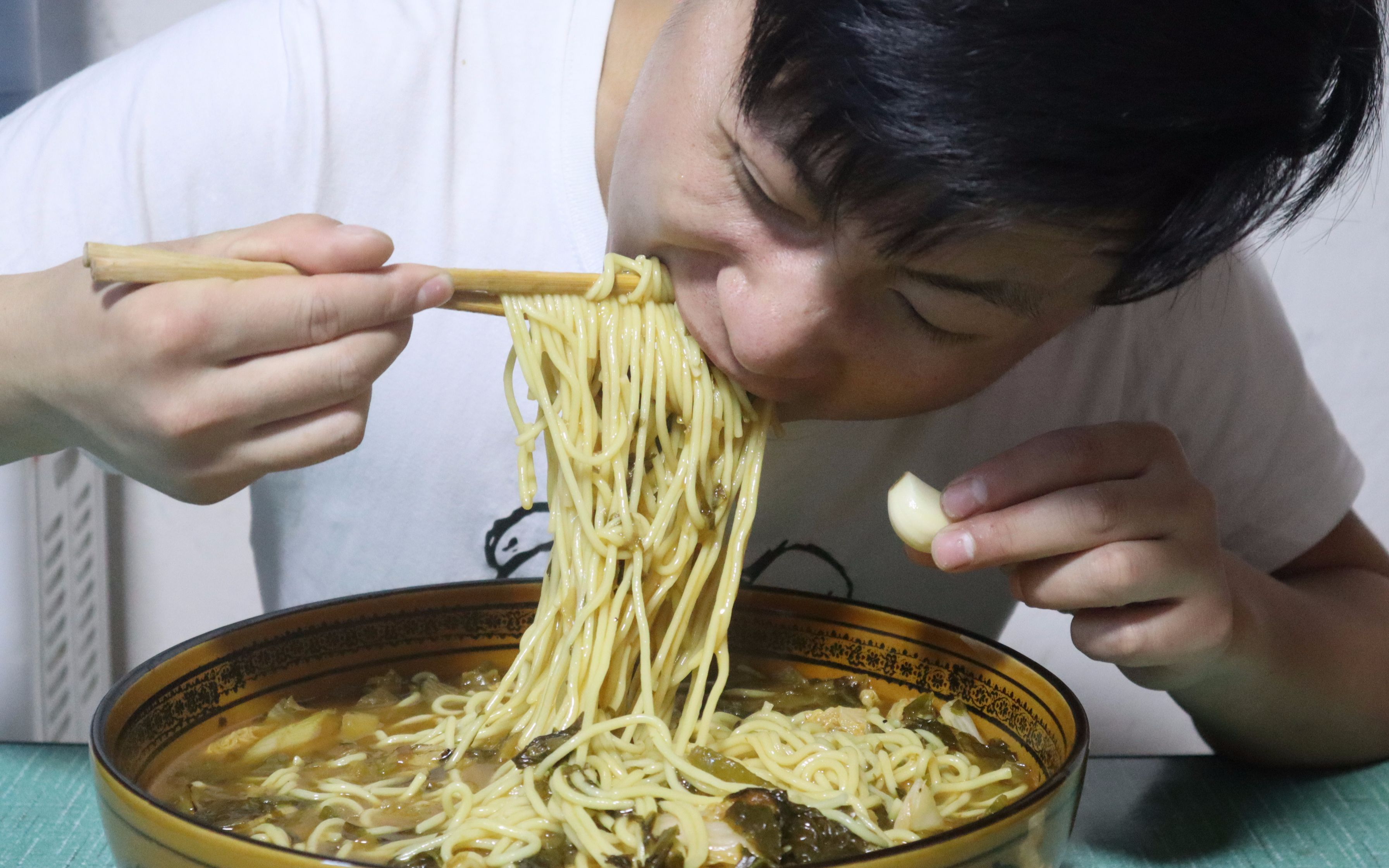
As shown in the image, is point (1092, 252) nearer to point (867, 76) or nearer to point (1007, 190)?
point (1007, 190)

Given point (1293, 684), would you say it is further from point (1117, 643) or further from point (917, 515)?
point (917, 515)

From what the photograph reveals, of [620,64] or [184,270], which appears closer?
[184,270]

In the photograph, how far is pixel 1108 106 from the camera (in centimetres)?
85

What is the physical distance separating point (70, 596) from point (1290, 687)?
2.53m

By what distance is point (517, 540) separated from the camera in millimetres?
1794

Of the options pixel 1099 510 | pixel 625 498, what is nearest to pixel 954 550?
pixel 1099 510

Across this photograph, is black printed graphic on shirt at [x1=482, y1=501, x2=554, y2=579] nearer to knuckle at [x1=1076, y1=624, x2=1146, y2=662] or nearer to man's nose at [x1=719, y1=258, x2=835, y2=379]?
man's nose at [x1=719, y1=258, x2=835, y2=379]

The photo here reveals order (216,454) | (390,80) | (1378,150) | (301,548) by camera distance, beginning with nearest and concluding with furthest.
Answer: (216,454), (390,80), (301,548), (1378,150)

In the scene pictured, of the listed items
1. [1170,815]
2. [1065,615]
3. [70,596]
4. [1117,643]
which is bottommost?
[1065,615]

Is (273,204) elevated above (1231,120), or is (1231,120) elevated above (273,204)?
(1231,120)

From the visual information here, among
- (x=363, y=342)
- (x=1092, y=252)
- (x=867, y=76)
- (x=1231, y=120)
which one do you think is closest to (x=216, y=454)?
(x=363, y=342)

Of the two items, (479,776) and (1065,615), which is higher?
(479,776)

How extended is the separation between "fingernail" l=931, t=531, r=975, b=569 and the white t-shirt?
1.86ft

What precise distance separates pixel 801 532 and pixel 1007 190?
3.19ft
